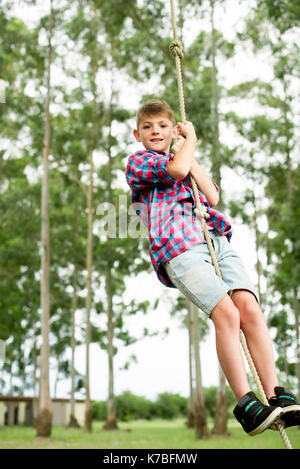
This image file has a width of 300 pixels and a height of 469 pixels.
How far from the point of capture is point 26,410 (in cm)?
3938

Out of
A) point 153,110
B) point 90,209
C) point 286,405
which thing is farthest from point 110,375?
point 286,405

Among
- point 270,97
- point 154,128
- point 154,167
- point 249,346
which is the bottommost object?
point 249,346

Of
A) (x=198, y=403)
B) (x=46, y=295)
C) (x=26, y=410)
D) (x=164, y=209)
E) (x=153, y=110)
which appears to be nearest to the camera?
(x=164, y=209)

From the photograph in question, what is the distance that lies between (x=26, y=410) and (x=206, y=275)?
39930 millimetres

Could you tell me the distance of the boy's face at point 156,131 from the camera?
2.81 meters

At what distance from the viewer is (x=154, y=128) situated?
9.23 ft

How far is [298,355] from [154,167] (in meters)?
15.1

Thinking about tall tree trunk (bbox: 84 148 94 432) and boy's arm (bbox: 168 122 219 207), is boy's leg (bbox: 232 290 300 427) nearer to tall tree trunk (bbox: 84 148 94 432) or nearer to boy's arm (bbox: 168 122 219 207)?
boy's arm (bbox: 168 122 219 207)

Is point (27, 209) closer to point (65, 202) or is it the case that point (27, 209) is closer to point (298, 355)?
point (65, 202)

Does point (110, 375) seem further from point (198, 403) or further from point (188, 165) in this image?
point (188, 165)

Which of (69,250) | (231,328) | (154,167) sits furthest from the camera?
(69,250)

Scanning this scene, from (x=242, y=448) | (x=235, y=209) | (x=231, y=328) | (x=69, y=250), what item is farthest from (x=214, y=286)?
(x=69, y=250)

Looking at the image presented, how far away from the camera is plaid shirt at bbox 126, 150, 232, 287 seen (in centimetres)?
256

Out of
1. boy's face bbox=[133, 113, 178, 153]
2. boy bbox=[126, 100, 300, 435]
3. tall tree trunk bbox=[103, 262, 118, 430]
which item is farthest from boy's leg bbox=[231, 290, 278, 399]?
tall tree trunk bbox=[103, 262, 118, 430]
